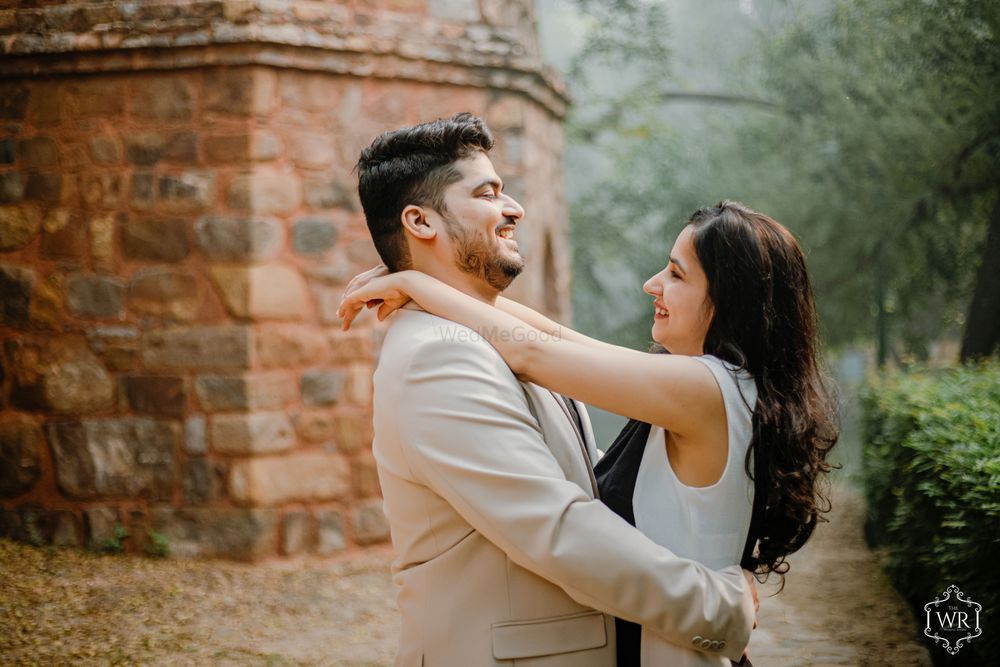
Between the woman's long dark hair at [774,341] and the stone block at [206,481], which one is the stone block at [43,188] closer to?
the stone block at [206,481]

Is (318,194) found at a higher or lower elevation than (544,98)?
lower

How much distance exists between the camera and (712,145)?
1403 cm

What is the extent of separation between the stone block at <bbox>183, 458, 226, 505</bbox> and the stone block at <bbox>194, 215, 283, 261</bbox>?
4.19ft

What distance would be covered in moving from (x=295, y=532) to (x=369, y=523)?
0.50 metres

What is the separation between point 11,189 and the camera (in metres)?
5.46

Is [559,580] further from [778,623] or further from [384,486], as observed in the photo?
Result: [778,623]

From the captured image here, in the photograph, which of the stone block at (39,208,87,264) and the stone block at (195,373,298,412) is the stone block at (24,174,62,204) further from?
the stone block at (195,373,298,412)

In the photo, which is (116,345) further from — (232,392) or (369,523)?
(369,523)

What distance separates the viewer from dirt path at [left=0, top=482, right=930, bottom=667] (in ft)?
13.4

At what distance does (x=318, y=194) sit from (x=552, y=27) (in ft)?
116

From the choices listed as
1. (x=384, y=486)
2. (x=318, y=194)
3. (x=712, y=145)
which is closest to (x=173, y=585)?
(x=318, y=194)

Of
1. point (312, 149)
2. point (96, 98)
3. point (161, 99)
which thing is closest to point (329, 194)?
point (312, 149)

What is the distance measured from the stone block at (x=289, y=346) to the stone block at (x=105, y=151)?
4.65 ft

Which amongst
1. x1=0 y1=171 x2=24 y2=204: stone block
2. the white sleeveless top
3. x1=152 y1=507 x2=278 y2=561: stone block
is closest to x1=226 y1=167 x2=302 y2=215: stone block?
x1=0 y1=171 x2=24 y2=204: stone block
